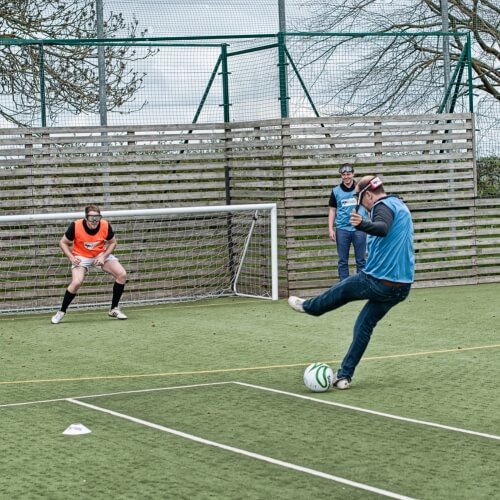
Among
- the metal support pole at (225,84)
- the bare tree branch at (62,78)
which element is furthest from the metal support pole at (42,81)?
the metal support pole at (225,84)

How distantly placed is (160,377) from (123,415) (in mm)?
1929

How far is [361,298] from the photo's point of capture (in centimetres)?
974

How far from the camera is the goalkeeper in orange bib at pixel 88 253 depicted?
15664 mm

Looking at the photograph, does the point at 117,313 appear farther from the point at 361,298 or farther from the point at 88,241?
the point at 361,298

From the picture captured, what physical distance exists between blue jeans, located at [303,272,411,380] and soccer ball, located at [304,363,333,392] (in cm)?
21

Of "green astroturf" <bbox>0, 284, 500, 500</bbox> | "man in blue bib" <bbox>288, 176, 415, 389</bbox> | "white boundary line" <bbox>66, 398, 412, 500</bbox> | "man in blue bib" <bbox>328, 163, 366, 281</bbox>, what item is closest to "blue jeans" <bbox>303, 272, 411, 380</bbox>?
"man in blue bib" <bbox>288, 176, 415, 389</bbox>

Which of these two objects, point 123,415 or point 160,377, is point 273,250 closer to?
point 160,377

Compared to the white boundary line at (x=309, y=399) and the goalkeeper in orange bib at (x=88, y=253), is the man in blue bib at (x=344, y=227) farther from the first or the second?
the white boundary line at (x=309, y=399)

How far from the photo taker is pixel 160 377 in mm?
10906

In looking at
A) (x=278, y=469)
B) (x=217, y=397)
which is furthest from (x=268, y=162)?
(x=278, y=469)

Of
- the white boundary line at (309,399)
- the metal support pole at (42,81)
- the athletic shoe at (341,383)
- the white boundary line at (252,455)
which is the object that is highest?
the metal support pole at (42,81)

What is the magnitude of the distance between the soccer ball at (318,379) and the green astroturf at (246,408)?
10cm

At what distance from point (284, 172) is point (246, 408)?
9.18 m

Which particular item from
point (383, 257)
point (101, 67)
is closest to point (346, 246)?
point (101, 67)
